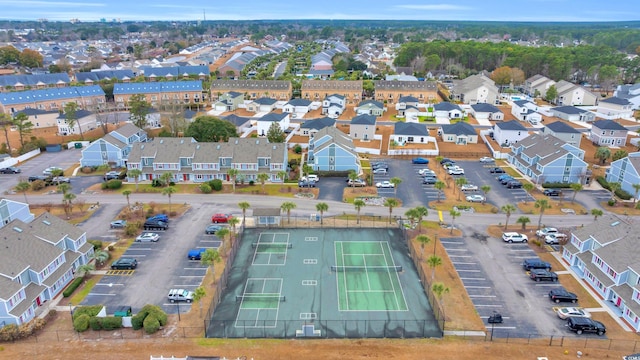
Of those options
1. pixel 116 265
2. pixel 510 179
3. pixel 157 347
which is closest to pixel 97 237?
pixel 116 265

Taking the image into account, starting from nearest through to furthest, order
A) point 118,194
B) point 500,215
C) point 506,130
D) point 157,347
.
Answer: point 157,347 → point 500,215 → point 118,194 → point 506,130

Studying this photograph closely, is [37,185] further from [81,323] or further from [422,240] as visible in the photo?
[422,240]

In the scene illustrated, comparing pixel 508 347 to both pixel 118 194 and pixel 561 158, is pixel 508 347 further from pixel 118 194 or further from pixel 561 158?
pixel 118 194

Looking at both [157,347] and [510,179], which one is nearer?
[157,347]

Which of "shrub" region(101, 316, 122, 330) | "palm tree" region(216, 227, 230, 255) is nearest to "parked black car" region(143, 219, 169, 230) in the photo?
"palm tree" region(216, 227, 230, 255)

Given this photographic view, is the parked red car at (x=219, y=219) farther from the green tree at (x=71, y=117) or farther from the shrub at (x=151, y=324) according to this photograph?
the green tree at (x=71, y=117)

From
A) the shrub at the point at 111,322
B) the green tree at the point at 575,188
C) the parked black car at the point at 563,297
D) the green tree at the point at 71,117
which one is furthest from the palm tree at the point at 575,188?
the green tree at the point at 71,117
